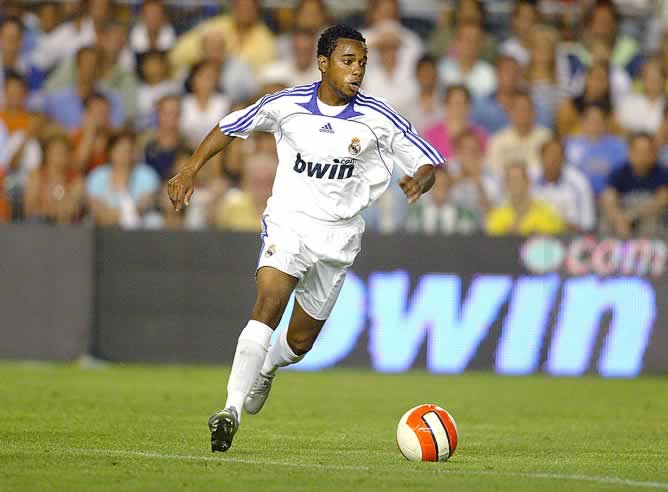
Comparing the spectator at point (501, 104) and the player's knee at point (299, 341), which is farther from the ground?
the spectator at point (501, 104)

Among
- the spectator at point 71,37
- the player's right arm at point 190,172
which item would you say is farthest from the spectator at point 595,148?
the player's right arm at point 190,172

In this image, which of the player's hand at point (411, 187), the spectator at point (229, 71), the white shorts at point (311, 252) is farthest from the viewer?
the spectator at point (229, 71)

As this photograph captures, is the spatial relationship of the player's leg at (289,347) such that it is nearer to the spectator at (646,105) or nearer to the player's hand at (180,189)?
the player's hand at (180,189)

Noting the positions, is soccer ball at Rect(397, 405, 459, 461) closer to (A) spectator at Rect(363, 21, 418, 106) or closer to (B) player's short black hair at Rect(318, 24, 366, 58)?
(B) player's short black hair at Rect(318, 24, 366, 58)

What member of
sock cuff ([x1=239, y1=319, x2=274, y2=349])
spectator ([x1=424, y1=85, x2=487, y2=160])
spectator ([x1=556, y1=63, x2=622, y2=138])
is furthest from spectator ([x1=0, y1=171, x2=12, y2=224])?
sock cuff ([x1=239, y1=319, x2=274, y2=349])

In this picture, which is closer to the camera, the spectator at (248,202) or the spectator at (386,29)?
the spectator at (248,202)

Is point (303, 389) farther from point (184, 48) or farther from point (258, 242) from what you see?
point (184, 48)

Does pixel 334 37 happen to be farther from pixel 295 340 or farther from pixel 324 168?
pixel 295 340

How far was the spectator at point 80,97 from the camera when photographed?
18.5 m

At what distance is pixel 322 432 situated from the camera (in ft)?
33.7

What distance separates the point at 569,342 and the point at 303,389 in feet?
12.2

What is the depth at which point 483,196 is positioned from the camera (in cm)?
1684

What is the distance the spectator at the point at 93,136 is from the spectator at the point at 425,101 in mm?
3776

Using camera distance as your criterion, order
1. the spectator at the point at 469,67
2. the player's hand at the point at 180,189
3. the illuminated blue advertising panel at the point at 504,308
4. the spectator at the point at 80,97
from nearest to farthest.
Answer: the player's hand at the point at 180,189
the illuminated blue advertising panel at the point at 504,308
the spectator at the point at 80,97
the spectator at the point at 469,67
